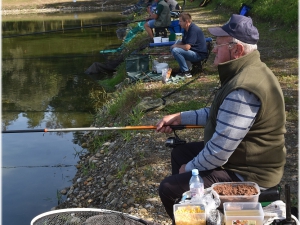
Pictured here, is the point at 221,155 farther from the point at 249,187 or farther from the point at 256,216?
the point at 256,216

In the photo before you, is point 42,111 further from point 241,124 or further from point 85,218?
point 241,124

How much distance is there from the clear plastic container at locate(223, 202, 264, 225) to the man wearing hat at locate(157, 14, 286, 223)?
275 mm

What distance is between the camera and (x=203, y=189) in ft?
8.56

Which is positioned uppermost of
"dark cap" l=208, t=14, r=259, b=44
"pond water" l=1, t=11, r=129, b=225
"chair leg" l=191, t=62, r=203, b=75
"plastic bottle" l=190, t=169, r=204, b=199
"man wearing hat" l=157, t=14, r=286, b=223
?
"dark cap" l=208, t=14, r=259, b=44

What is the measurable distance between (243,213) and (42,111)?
789 centimetres

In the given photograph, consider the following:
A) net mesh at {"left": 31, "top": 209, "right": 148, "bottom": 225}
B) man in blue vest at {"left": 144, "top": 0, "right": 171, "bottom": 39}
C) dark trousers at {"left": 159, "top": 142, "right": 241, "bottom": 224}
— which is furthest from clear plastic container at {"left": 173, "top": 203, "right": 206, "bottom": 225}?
man in blue vest at {"left": 144, "top": 0, "right": 171, "bottom": 39}

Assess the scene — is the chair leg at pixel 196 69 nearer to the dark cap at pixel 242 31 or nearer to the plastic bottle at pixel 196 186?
the dark cap at pixel 242 31

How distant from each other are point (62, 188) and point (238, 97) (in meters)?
3.97

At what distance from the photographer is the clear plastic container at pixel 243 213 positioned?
2.32 m

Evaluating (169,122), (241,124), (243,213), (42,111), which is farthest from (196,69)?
(243,213)

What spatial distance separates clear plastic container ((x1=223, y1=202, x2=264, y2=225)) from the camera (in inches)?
91.3

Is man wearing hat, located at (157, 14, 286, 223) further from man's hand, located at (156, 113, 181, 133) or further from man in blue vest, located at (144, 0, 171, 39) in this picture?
man in blue vest, located at (144, 0, 171, 39)

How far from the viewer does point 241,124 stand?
253 cm

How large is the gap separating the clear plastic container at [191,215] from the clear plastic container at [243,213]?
0.41 ft
